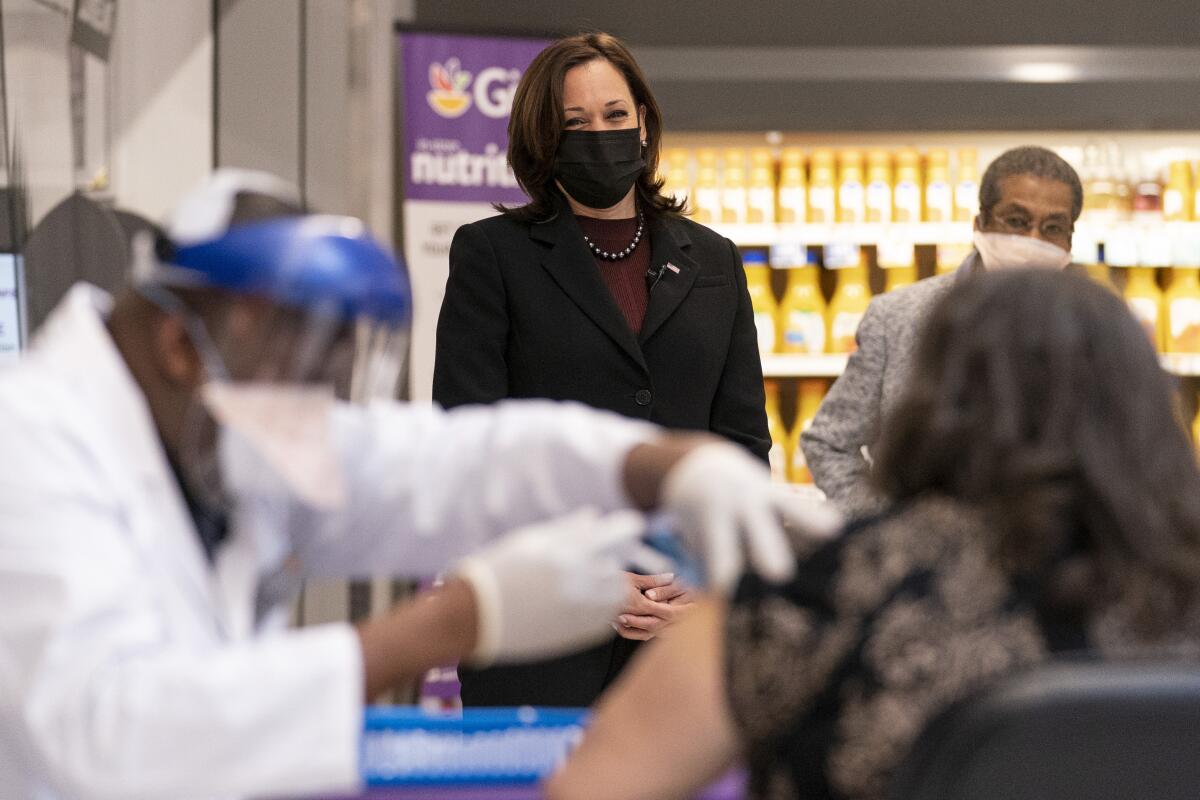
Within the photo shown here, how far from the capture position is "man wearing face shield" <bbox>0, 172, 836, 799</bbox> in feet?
3.74

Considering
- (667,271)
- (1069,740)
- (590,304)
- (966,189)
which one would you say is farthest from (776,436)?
(1069,740)

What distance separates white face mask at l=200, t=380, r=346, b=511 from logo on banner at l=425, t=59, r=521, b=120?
4.01 meters

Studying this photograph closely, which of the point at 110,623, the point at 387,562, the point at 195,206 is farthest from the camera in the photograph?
the point at 387,562

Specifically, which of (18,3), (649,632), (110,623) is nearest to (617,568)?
(110,623)

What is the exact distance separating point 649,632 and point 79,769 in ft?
4.97

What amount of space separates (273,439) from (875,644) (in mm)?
557

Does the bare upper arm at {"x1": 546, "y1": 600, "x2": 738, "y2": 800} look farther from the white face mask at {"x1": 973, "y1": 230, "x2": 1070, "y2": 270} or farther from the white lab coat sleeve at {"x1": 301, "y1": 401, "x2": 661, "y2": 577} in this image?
the white face mask at {"x1": 973, "y1": 230, "x2": 1070, "y2": 270}

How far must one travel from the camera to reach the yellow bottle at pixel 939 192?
5121mm

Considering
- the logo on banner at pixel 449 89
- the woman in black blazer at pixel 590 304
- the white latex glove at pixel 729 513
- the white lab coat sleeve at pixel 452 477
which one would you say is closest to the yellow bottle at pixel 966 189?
the logo on banner at pixel 449 89

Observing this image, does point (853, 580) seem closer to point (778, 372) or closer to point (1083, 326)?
point (1083, 326)

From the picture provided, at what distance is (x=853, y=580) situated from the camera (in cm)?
111

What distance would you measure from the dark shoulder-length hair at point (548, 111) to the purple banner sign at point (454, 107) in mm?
2595

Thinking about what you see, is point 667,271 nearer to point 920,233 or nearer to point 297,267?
point 297,267

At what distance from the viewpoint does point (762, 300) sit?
5121mm
